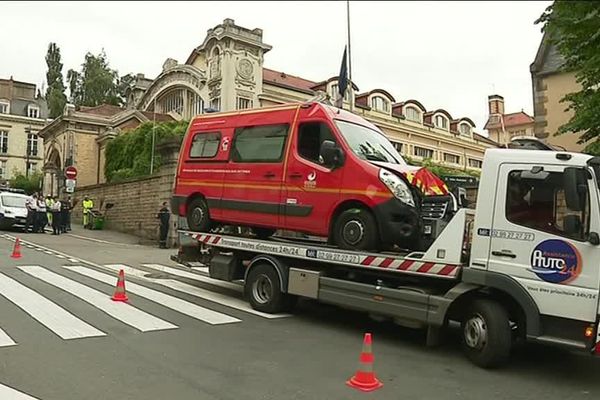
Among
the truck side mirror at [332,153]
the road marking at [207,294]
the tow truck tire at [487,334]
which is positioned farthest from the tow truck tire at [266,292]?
the tow truck tire at [487,334]

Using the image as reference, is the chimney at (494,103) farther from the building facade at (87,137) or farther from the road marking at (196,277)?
the road marking at (196,277)

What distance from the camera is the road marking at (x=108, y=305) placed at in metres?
7.68

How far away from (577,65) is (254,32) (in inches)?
1179

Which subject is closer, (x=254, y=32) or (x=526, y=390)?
(x=526, y=390)

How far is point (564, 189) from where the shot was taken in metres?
6.04

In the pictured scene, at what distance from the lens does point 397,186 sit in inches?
301

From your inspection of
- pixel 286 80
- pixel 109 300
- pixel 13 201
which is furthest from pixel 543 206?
pixel 286 80

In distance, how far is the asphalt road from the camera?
5.26 metres

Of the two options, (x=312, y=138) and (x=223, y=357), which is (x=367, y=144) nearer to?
(x=312, y=138)

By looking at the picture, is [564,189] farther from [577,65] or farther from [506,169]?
[577,65]

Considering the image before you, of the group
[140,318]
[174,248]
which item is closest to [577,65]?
[140,318]

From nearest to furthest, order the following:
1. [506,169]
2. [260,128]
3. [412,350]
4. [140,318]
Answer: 1. [506,169]
2. [412,350]
3. [140,318]
4. [260,128]

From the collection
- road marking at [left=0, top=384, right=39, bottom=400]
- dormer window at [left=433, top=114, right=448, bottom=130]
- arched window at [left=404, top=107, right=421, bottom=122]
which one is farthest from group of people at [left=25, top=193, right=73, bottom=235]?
dormer window at [left=433, top=114, right=448, bottom=130]

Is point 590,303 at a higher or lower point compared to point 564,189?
lower
